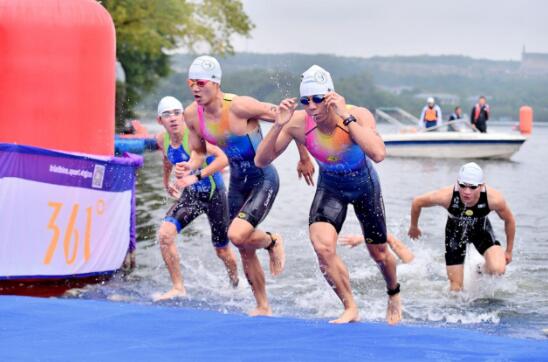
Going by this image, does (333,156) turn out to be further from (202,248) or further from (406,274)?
(202,248)

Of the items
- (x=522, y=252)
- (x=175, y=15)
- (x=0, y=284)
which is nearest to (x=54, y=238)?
(x=0, y=284)

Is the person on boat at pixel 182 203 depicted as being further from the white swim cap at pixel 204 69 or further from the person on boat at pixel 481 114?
the person on boat at pixel 481 114

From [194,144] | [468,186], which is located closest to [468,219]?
[468,186]

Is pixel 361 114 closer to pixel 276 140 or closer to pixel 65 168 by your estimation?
pixel 276 140

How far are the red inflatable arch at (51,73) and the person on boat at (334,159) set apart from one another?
292 cm

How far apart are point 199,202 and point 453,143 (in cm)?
2404

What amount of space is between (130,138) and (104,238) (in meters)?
23.3

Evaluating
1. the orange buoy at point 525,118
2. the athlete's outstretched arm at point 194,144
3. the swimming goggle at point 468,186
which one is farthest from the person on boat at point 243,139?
the orange buoy at point 525,118

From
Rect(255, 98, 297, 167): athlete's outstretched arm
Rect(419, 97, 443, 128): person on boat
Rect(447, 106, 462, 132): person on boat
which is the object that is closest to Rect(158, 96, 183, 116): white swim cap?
Rect(255, 98, 297, 167): athlete's outstretched arm

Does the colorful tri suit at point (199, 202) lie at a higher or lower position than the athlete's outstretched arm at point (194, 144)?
lower

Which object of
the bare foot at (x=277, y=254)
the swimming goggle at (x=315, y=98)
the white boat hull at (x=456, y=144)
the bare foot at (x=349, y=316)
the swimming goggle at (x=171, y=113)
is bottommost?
the white boat hull at (x=456, y=144)

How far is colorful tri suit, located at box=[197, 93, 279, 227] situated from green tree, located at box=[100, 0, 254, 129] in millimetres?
29864

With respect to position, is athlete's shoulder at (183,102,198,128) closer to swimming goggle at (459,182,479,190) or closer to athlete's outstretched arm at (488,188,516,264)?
swimming goggle at (459,182,479,190)

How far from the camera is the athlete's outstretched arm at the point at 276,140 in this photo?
7363mm
